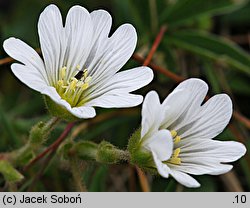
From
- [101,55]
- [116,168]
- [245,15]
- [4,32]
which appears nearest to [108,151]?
[101,55]

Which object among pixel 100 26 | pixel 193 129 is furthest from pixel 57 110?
pixel 193 129

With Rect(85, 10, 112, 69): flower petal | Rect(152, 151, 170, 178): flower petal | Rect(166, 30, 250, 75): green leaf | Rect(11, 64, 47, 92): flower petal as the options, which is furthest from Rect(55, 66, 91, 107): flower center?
Rect(166, 30, 250, 75): green leaf

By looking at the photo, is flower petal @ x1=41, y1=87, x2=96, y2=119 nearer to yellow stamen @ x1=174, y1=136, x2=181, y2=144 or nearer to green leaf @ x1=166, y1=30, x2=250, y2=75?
yellow stamen @ x1=174, y1=136, x2=181, y2=144

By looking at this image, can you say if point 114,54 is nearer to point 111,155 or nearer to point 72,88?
point 72,88

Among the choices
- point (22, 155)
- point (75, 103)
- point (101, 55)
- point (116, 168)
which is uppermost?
point (101, 55)

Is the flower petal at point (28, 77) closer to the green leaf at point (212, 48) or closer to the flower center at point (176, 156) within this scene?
the flower center at point (176, 156)

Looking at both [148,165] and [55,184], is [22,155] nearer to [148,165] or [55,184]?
[55,184]
